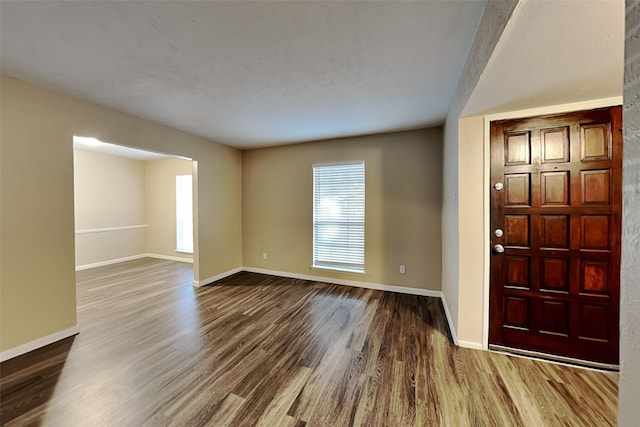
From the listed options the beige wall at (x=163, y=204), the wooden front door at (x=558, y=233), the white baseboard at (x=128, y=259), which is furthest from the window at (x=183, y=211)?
the wooden front door at (x=558, y=233)

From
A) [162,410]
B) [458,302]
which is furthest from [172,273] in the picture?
[458,302]

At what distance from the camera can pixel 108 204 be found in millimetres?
5531

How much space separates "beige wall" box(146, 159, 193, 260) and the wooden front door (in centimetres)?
579

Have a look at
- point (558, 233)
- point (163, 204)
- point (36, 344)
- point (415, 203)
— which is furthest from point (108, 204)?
point (558, 233)

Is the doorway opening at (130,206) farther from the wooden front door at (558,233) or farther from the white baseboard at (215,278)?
the wooden front door at (558,233)

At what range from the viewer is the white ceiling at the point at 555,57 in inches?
41.5

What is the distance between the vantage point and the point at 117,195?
223 inches

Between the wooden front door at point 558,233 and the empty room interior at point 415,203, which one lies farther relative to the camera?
the wooden front door at point 558,233

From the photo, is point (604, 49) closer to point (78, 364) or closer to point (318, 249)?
point (318, 249)

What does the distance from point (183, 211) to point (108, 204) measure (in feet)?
4.97

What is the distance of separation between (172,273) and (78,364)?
9.27ft

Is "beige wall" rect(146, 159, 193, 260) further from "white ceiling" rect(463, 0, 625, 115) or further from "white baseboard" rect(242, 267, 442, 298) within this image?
"white ceiling" rect(463, 0, 625, 115)

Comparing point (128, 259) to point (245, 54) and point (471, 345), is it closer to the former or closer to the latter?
point (245, 54)

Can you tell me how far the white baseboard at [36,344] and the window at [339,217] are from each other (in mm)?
3069
